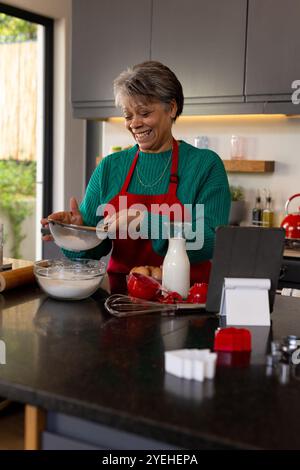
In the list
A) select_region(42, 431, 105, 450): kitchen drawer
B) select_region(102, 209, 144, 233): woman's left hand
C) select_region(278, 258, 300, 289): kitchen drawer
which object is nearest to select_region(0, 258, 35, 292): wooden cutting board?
select_region(102, 209, 144, 233): woman's left hand

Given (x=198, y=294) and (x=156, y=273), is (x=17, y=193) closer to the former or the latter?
(x=156, y=273)

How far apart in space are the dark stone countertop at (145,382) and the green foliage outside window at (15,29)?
3292 millimetres

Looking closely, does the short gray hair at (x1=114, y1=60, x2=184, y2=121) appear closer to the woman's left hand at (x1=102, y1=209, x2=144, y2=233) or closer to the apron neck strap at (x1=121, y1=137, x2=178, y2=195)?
the apron neck strap at (x1=121, y1=137, x2=178, y2=195)

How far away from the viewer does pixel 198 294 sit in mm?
1931

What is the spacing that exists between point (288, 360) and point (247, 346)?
0.11m

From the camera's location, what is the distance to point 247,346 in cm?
152

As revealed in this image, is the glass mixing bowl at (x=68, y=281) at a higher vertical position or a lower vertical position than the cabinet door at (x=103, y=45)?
lower

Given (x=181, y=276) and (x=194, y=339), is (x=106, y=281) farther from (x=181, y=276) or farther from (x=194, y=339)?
(x=194, y=339)

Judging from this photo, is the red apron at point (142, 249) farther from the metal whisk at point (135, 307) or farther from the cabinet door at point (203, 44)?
the cabinet door at point (203, 44)

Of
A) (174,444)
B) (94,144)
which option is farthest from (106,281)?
(94,144)

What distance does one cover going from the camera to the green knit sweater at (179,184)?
2.38 metres

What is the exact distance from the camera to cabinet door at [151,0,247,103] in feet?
12.0

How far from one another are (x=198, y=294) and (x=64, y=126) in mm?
3317

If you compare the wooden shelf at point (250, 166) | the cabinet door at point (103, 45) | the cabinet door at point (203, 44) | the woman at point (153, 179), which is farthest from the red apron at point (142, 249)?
the cabinet door at point (103, 45)
